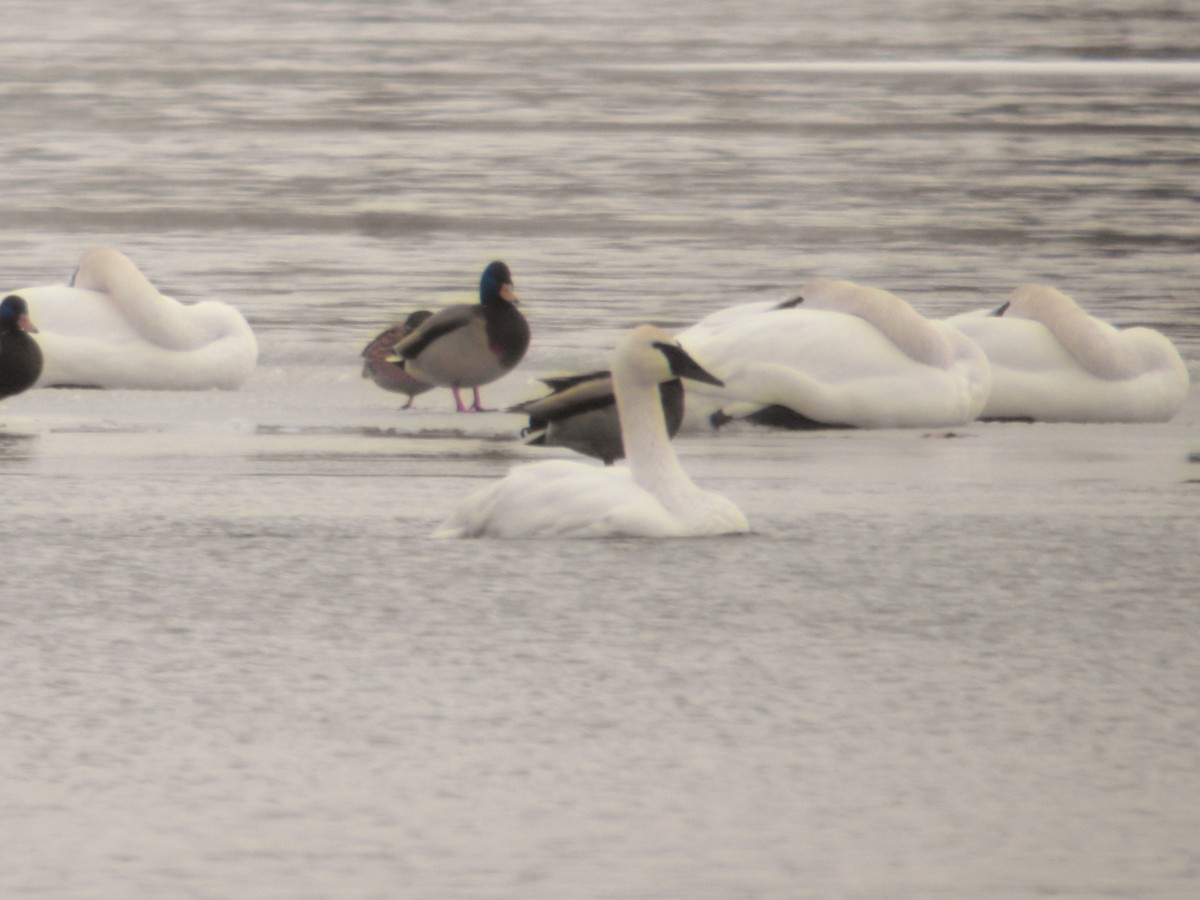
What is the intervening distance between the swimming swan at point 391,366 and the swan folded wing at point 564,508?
4.75 meters

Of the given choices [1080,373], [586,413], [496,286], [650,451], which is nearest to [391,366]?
[496,286]

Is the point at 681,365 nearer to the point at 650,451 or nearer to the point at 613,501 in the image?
the point at 650,451

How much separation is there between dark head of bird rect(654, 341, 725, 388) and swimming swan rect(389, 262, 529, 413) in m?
3.84

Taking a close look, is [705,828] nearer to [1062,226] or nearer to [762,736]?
[762,736]

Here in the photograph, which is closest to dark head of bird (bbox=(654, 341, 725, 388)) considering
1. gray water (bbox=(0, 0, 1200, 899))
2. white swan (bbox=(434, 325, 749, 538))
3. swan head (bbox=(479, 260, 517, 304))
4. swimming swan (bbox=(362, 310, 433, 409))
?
white swan (bbox=(434, 325, 749, 538))

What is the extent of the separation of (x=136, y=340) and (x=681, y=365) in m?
5.63

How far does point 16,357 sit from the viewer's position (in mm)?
12648

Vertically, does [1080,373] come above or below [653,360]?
below

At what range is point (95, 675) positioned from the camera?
250 inches

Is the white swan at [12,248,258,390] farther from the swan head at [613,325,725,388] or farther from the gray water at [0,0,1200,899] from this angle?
the swan head at [613,325,725,388]

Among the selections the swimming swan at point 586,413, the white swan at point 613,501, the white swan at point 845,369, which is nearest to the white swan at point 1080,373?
the white swan at point 845,369

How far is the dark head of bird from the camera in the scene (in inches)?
346

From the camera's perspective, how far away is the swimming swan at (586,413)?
979cm

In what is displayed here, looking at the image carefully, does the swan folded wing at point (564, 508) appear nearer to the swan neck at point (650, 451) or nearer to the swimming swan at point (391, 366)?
the swan neck at point (650, 451)
